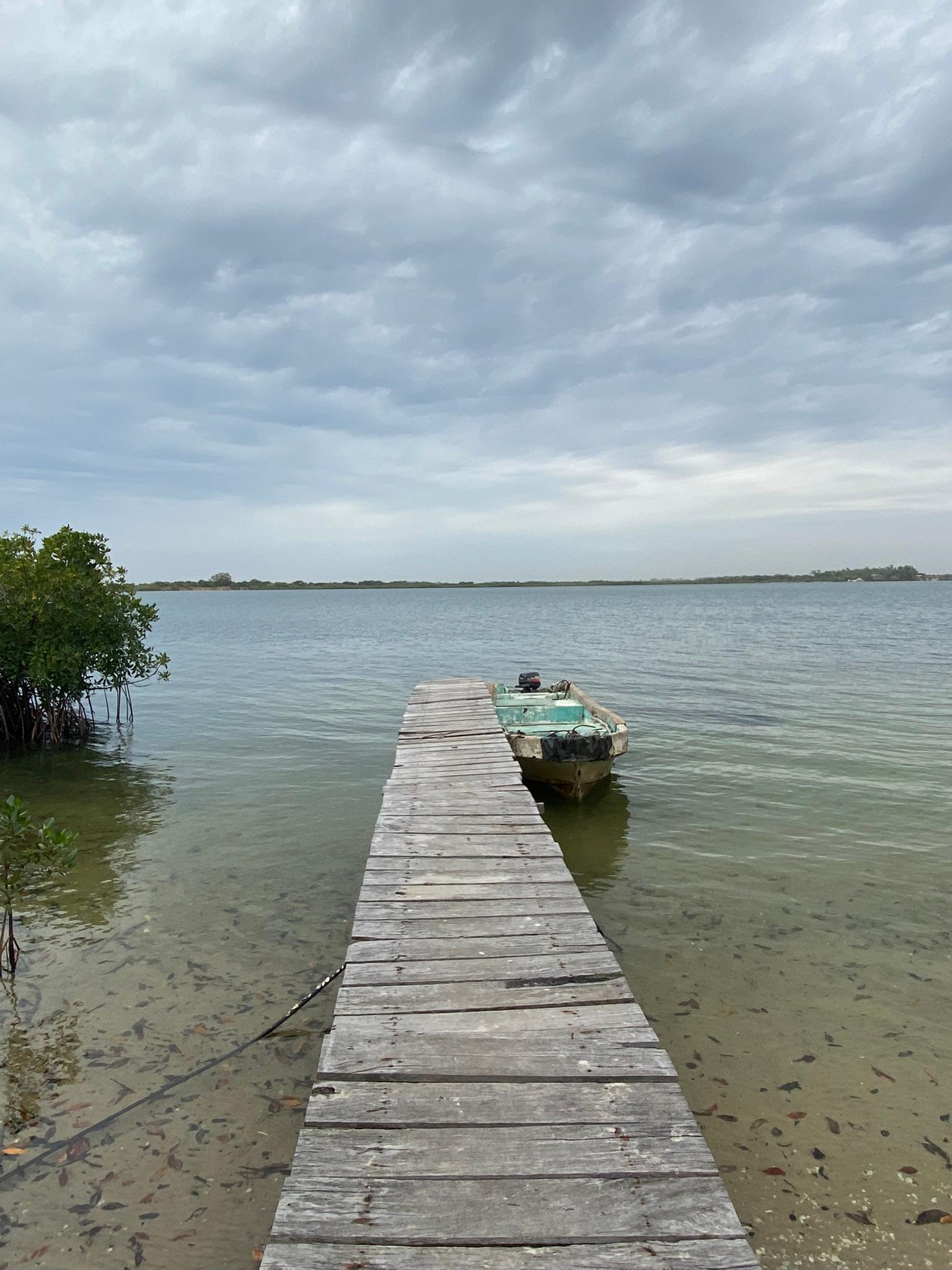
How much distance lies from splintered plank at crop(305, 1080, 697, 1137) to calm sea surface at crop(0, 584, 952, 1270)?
4.17 ft

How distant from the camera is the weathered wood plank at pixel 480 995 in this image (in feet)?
13.8

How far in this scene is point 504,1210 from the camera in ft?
9.19

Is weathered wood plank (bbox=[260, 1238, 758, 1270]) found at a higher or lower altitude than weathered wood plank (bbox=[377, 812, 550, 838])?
lower

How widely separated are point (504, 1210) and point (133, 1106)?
3.33 meters

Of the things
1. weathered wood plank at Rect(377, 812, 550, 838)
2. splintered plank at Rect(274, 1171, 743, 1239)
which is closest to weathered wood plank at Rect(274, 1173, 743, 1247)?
splintered plank at Rect(274, 1171, 743, 1239)

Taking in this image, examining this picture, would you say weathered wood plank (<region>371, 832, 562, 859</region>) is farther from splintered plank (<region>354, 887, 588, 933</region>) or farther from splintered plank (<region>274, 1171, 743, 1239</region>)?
splintered plank (<region>274, 1171, 743, 1239</region>)

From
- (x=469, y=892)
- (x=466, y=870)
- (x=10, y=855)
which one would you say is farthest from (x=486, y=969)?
(x=10, y=855)

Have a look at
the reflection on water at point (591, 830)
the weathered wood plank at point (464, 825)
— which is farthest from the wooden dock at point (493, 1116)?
the reflection on water at point (591, 830)

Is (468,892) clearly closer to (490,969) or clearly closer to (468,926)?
(468,926)

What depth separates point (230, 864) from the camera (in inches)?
367

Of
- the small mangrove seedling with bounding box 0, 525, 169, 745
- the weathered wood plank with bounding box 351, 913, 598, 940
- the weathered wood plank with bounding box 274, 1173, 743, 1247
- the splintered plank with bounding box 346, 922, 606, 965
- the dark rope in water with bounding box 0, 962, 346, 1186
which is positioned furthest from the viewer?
the small mangrove seedling with bounding box 0, 525, 169, 745

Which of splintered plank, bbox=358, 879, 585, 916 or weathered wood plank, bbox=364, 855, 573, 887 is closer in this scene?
splintered plank, bbox=358, 879, 585, 916

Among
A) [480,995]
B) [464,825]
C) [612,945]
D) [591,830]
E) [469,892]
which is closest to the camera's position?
[480,995]

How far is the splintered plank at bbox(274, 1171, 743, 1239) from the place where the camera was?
2.69m
